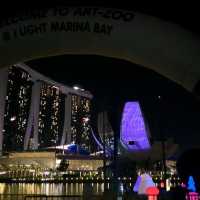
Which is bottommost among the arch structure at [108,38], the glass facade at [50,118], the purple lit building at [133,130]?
the arch structure at [108,38]

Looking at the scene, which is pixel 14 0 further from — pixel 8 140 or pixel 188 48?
pixel 8 140

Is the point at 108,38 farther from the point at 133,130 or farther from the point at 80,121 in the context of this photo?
the point at 80,121

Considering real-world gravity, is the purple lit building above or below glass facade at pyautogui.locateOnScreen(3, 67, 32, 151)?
below

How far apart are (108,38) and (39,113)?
112m

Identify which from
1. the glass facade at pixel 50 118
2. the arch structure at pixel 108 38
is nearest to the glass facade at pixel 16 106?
the glass facade at pixel 50 118

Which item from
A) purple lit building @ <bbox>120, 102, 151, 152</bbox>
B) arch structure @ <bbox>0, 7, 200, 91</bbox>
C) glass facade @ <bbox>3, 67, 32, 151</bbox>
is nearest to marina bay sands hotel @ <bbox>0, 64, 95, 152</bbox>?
glass facade @ <bbox>3, 67, 32, 151</bbox>

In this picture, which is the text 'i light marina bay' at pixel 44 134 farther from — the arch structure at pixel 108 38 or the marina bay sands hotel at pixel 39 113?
the arch structure at pixel 108 38

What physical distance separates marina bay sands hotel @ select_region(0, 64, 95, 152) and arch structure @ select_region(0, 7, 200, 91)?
85134 millimetres

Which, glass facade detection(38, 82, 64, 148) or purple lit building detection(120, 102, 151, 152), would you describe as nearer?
purple lit building detection(120, 102, 151, 152)

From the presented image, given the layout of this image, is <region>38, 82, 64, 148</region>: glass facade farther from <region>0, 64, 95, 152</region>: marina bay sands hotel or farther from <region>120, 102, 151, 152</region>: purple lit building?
<region>120, 102, 151, 152</region>: purple lit building

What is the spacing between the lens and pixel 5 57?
28.4 feet

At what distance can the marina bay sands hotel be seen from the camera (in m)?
105

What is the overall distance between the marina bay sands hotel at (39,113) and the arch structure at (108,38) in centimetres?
8513

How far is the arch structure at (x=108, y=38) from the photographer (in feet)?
25.7
